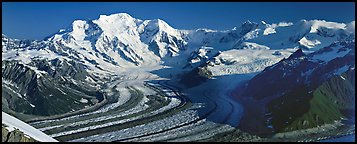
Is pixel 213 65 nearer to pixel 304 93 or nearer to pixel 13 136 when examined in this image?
pixel 304 93

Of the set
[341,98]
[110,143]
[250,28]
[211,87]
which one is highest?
[250,28]

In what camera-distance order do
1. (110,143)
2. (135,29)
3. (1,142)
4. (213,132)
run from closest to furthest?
(1,142) → (110,143) → (213,132) → (135,29)

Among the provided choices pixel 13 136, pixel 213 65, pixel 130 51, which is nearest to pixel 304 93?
pixel 13 136

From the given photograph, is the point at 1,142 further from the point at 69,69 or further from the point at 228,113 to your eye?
the point at 69,69

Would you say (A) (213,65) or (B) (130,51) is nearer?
(A) (213,65)

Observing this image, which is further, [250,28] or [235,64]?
[250,28]

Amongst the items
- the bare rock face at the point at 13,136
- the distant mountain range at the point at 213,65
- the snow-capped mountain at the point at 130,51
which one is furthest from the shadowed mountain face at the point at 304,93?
the snow-capped mountain at the point at 130,51

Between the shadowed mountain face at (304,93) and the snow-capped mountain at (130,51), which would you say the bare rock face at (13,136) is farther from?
the snow-capped mountain at (130,51)

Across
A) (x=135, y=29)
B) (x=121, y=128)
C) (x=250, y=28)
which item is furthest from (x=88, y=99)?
(x=135, y=29)

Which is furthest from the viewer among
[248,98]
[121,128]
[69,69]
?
[69,69]
